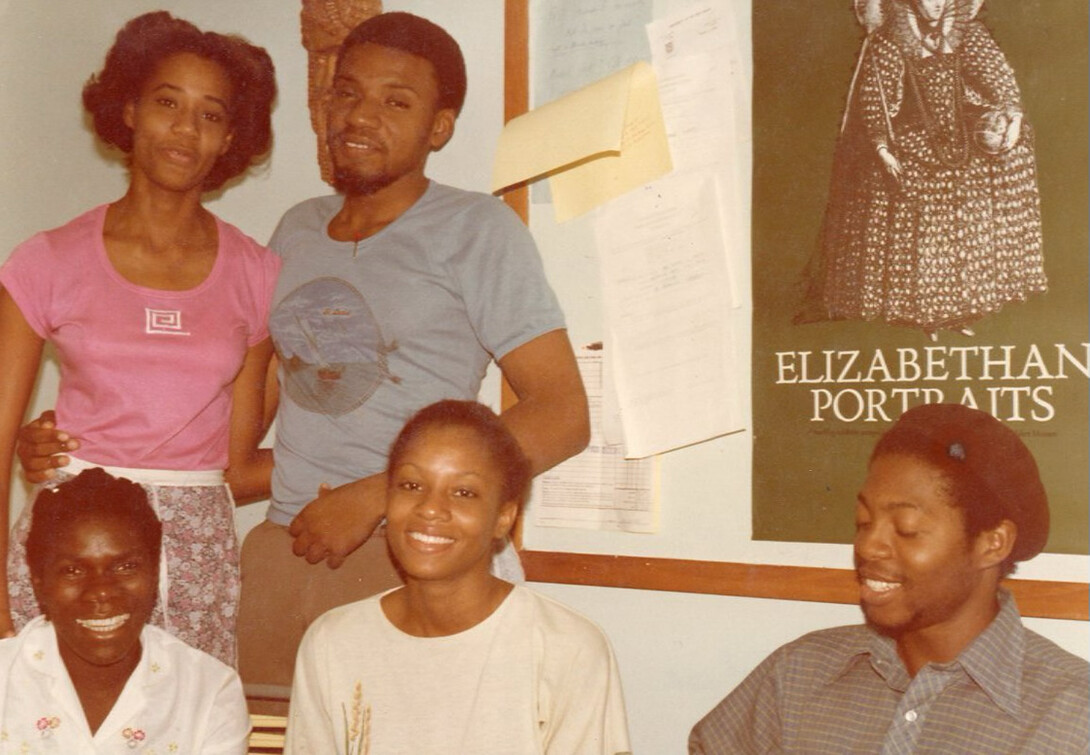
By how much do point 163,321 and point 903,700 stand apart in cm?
105

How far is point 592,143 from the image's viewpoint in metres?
1.71

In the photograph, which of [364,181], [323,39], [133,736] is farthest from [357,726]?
[323,39]

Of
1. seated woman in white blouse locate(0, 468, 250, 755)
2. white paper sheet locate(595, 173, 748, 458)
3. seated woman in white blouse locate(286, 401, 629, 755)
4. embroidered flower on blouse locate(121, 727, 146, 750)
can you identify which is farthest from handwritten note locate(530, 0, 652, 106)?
embroidered flower on blouse locate(121, 727, 146, 750)

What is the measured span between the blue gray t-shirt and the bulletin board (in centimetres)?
18

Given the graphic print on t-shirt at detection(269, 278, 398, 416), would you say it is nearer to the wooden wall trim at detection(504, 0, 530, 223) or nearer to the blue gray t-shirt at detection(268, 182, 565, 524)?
the blue gray t-shirt at detection(268, 182, 565, 524)

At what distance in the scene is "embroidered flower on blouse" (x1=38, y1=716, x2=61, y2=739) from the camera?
4.84ft

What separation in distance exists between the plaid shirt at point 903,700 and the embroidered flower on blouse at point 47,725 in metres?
0.79

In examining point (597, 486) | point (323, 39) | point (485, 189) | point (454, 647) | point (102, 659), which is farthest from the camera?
point (323, 39)

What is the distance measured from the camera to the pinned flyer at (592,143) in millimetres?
1702

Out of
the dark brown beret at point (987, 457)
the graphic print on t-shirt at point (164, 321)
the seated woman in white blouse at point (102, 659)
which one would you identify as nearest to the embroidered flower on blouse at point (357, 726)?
the seated woman in white blouse at point (102, 659)

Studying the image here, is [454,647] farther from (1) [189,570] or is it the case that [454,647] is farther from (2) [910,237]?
(2) [910,237]

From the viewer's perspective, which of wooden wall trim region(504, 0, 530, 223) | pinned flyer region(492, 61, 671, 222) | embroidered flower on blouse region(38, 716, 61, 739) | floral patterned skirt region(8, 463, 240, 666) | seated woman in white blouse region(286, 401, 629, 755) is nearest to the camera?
seated woman in white blouse region(286, 401, 629, 755)

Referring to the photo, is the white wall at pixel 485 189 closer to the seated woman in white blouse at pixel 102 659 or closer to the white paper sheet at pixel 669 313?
the white paper sheet at pixel 669 313

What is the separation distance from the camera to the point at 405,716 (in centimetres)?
139
